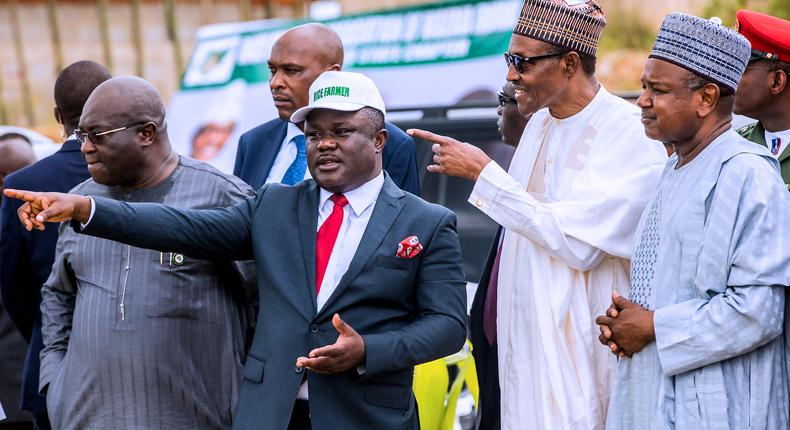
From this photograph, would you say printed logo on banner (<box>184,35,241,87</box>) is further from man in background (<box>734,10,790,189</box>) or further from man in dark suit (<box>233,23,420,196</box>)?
man in background (<box>734,10,790,189</box>)

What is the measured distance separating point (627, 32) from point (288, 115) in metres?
7.21

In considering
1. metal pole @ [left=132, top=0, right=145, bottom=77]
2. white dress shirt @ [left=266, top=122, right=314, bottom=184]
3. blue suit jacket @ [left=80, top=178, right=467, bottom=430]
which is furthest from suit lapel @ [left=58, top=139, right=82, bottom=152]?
metal pole @ [left=132, top=0, right=145, bottom=77]

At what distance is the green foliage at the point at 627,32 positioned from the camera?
1127cm

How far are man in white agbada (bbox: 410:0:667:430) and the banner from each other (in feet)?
13.7

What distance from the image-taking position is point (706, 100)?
11.6ft

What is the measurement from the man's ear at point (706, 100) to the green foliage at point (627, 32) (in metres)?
7.96

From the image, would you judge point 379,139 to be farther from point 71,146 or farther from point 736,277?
point 71,146

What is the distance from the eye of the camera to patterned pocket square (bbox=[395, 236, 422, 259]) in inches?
144

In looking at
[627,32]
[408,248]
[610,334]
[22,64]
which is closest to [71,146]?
[408,248]

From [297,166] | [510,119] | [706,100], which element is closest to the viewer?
[706,100]

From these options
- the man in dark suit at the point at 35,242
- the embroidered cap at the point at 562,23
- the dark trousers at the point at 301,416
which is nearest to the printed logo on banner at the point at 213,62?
the man in dark suit at the point at 35,242

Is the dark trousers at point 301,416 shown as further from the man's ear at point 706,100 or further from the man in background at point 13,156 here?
the man in background at point 13,156

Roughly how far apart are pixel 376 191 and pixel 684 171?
1.02m

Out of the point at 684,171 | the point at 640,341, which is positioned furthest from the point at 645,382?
the point at 684,171
